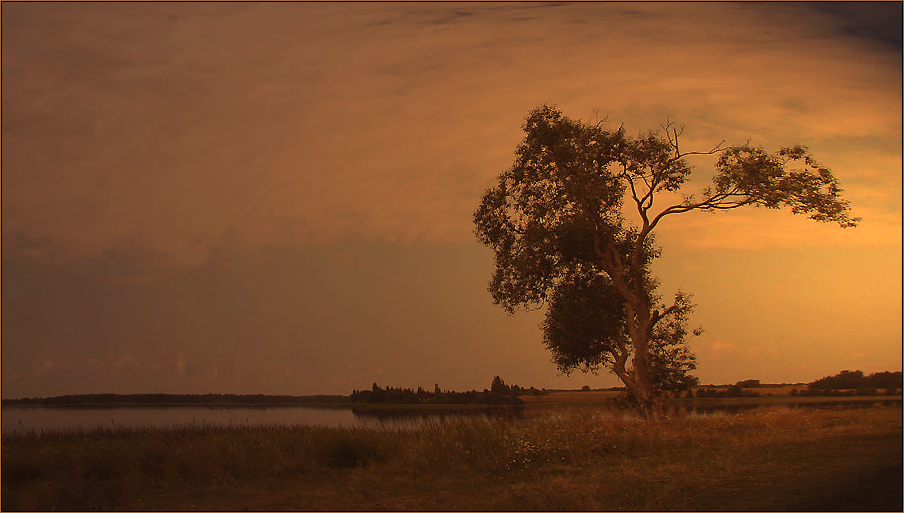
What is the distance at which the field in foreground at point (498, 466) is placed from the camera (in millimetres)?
14141

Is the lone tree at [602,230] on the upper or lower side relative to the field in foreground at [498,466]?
upper

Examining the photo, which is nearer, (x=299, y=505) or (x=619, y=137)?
(x=299, y=505)

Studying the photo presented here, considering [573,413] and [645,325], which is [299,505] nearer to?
[573,413]

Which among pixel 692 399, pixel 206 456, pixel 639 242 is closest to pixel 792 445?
pixel 639 242

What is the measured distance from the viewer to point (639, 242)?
2816cm

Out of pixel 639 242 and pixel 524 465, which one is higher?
pixel 639 242

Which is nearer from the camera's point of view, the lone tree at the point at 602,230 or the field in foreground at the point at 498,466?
the field in foreground at the point at 498,466

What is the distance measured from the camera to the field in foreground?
1414 cm

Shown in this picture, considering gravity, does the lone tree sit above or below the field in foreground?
above

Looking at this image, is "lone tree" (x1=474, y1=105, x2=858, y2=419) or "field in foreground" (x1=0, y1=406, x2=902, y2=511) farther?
"lone tree" (x1=474, y1=105, x2=858, y2=419)

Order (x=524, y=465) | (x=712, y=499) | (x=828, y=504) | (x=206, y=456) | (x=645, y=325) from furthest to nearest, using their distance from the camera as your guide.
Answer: (x=645, y=325), (x=206, y=456), (x=524, y=465), (x=712, y=499), (x=828, y=504)

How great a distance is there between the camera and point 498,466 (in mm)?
17578

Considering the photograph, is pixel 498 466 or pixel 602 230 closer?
pixel 498 466

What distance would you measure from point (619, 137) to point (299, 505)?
1921 cm
